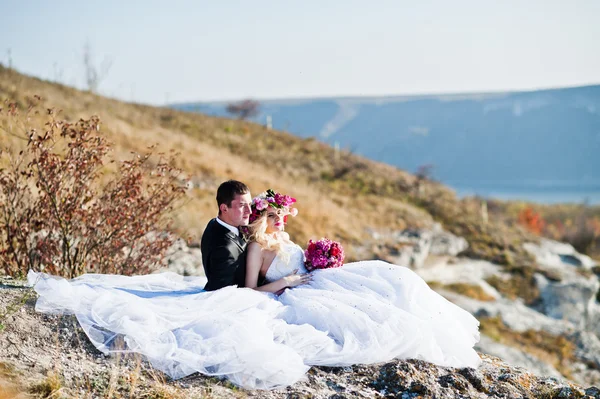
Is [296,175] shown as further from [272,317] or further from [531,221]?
[531,221]

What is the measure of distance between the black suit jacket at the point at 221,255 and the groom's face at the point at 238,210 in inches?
4.3

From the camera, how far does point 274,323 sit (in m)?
5.05

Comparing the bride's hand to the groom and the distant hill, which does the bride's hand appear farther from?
the distant hill

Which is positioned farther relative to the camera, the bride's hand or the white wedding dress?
the bride's hand

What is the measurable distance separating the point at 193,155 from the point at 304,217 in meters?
5.43

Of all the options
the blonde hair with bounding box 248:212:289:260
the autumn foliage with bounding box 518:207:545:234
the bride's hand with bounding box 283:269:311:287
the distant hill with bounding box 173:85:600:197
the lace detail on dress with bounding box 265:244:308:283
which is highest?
the distant hill with bounding box 173:85:600:197

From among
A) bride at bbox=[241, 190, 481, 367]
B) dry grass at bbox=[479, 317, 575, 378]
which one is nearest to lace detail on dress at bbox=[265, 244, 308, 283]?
bride at bbox=[241, 190, 481, 367]

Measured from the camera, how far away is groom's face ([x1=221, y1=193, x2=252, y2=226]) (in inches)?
213

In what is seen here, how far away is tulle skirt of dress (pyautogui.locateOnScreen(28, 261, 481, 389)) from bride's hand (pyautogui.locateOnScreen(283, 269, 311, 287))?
0.24 feet

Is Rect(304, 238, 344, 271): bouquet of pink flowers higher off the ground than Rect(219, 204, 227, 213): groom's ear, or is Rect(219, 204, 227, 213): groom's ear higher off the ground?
Rect(219, 204, 227, 213): groom's ear

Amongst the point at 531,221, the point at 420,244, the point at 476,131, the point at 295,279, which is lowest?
the point at 531,221

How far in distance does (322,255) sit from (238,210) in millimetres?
970

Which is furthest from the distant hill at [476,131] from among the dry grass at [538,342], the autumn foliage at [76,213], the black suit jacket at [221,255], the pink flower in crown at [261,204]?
the black suit jacket at [221,255]

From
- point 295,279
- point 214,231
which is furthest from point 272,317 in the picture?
point 214,231
